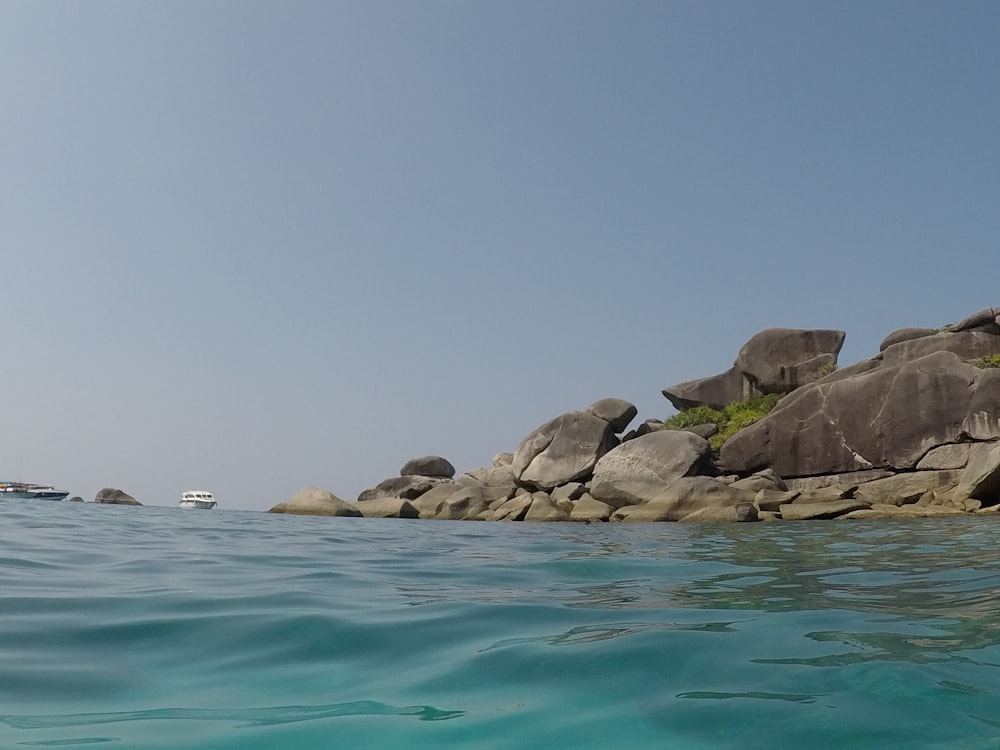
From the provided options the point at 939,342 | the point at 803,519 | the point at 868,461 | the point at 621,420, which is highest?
the point at 939,342

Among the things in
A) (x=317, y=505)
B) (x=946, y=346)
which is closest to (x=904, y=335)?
(x=946, y=346)

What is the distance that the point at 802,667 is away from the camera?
7.85 ft

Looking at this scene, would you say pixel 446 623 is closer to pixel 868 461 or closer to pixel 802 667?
pixel 802 667

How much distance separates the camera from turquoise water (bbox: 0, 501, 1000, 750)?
1.92 m

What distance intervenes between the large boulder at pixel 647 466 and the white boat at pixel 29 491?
28.1m

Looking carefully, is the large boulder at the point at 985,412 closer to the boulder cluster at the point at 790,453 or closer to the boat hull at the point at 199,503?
the boulder cluster at the point at 790,453

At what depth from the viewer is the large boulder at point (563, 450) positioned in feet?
70.3

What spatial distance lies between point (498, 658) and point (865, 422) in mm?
17732

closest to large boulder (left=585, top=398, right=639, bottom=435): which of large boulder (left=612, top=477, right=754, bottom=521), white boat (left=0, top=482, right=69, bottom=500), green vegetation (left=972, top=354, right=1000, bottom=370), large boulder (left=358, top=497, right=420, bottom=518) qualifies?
large boulder (left=612, top=477, right=754, bottom=521)

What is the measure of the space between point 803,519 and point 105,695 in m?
15.2

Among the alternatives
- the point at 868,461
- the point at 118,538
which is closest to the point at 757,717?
the point at 118,538

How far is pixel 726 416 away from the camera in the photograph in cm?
2334

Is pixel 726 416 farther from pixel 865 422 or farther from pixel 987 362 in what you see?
pixel 987 362

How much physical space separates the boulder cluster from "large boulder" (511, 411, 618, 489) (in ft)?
0.14
